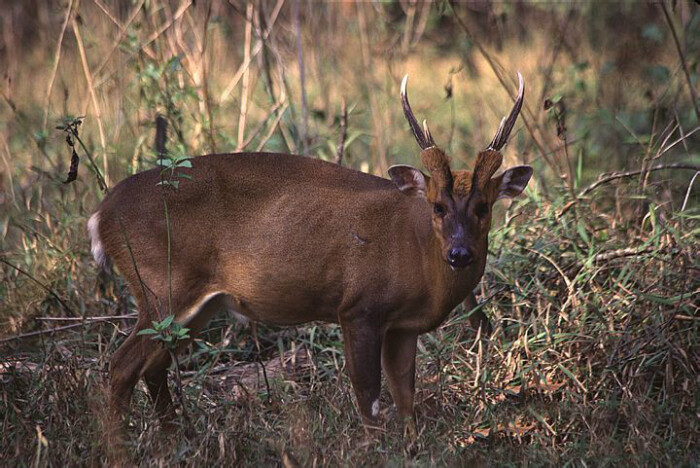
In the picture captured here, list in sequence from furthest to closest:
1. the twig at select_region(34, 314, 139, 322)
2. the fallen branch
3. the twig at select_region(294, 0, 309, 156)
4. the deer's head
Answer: the twig at select_region(294, 0, 309, 156)
the twig at select_region(34, 314, 139, 322)
the fallen branch
the deer's head

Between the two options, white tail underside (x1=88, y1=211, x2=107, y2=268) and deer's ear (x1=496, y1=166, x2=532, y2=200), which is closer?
deer's ear (x1=496, y1=166, x2=532, y2=200)

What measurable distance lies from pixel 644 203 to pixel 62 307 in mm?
3410

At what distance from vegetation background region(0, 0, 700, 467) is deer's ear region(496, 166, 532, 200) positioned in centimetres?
74

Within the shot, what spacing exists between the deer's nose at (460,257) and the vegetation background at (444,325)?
79 centimetres

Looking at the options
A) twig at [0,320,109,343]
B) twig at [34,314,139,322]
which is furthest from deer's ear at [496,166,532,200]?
twig at [0,320,109,343]

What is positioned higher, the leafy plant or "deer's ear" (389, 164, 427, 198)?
"deer's ear" (389, 164, 427, 198)

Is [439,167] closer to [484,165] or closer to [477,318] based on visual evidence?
[484,165]

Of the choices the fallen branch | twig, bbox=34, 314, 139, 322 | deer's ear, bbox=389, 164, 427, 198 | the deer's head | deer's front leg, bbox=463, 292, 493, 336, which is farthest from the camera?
deer's front leg, bbox=463, 292, 493, 336

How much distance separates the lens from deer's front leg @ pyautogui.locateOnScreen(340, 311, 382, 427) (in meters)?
4.32

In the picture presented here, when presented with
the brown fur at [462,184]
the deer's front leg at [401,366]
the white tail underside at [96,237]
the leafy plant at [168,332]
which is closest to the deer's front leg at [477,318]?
the deer's front leg at [401,366]

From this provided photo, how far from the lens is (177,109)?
20.7 feet

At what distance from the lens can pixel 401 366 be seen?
460 cm

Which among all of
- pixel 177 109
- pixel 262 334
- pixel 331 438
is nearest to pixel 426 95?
pixel 177 109

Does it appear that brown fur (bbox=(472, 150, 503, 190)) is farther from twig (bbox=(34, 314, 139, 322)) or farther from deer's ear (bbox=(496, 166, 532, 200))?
twig (bbox=(34, 314, 139, 322))
